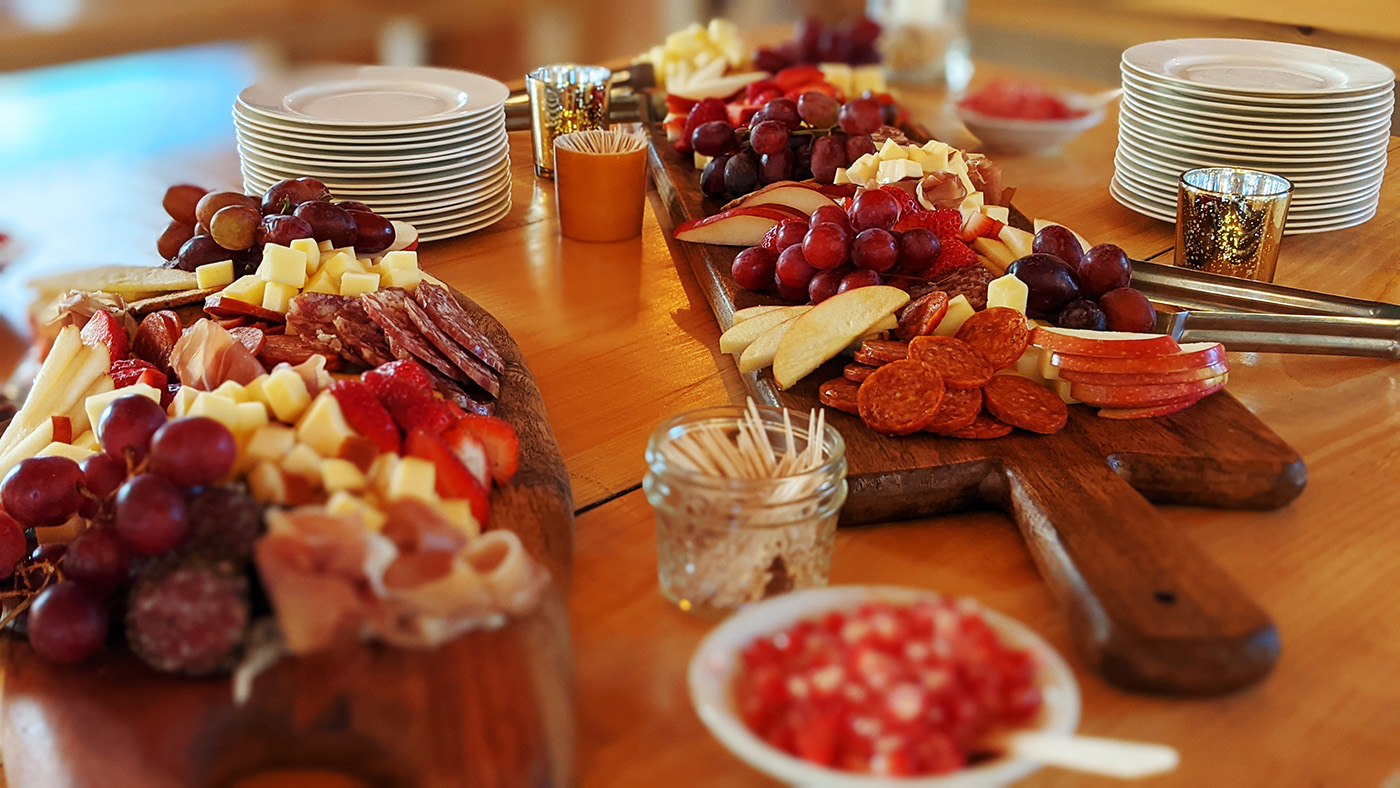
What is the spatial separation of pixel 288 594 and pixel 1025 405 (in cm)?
69

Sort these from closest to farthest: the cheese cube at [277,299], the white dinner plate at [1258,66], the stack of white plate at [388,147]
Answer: the cheese cube at [277,299]
the stack of white plate at [388,147]
the white dinner plate at [1258,66]

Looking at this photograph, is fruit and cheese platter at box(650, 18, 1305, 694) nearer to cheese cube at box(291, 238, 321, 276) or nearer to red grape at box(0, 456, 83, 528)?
A: cheese cube at box(291, 238, 321, 276)

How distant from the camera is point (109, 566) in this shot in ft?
2.46

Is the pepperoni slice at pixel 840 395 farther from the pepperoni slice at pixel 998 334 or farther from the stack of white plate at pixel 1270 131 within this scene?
the stack of white plate at pixel 1270 131

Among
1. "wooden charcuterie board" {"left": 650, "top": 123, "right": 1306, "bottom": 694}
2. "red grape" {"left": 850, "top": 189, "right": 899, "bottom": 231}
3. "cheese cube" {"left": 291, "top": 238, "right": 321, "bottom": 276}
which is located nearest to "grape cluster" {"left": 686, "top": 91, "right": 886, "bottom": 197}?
"red grape" {"left": 850, "top": 189, "right": 899, "bottom": 231}

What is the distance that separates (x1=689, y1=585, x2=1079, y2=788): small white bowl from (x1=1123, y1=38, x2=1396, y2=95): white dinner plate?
132cm

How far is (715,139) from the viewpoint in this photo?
1779 millimetres

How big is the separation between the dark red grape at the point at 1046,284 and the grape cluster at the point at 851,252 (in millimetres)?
113

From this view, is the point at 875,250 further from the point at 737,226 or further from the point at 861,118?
the point at 861,118

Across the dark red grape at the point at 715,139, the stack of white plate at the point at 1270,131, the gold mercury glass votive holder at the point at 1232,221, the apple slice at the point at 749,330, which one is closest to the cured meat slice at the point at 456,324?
the apple slice at the point at 749,330

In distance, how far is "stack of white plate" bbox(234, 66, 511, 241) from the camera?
1629mm

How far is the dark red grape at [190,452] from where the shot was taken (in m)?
0.75

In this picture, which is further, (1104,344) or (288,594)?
(1104,344)

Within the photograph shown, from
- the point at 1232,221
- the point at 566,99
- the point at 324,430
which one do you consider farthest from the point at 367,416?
the point at 566,99
